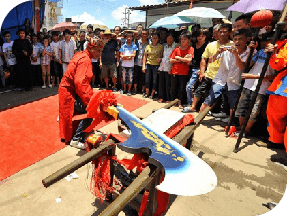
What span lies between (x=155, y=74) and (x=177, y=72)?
33.1 inches

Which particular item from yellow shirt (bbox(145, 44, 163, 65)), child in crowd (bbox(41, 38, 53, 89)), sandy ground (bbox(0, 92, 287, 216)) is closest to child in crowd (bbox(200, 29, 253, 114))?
sandy ground (bbox(0, 92, 287, 216))

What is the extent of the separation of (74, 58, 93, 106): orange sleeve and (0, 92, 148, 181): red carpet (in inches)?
43.0

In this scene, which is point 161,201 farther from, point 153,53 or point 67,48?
point 67,48

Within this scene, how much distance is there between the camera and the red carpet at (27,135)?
2.63 meters

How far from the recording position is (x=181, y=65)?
4.88 metres

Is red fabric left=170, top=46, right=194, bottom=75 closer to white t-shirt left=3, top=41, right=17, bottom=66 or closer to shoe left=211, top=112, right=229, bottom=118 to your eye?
shoe left=211, top=112, right=229, bottom=118

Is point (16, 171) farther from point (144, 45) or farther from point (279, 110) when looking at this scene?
point (144, 45)

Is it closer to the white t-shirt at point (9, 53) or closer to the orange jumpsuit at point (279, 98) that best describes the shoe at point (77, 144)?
the orange jumpsuit at point (279, 98)

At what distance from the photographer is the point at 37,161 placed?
2654mm

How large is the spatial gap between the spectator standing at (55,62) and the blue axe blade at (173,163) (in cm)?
577

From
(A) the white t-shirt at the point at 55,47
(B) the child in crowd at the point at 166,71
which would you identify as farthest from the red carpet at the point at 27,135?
(A) the white t-shirt at the point at 55,47

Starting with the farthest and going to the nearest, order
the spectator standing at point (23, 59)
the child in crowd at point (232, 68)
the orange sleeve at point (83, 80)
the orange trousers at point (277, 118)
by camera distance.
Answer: the spectator standing at point (23, 59) < the child in crowd at point (232, 68) < the orange trousers at point (277, 118) < the orange sleeve at point (83, 80)

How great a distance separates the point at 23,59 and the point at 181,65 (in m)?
4.72

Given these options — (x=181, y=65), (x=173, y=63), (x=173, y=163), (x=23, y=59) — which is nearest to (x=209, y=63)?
(x=181, y=65)
